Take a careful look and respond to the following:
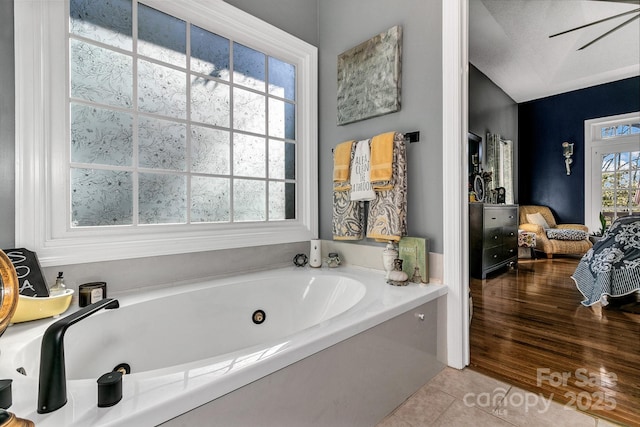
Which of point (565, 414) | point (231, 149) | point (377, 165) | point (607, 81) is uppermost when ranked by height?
point (607, 81)

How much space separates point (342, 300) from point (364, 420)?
631mm

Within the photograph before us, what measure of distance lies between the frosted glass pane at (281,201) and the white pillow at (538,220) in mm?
4797

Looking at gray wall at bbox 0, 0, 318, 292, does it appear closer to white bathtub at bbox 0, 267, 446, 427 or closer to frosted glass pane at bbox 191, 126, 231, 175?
white bathtub at bbox 0, 267, 446, 427

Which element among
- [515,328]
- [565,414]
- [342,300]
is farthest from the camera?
[515,328]

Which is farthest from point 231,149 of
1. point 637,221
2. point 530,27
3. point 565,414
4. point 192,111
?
point 530,27

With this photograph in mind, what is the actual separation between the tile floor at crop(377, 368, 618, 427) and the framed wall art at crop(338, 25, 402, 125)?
155 cm

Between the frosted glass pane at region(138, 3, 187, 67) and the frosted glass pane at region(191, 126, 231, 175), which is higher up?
the frosted glass pane at region(138, 3, 187, 67)

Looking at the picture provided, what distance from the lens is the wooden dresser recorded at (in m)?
3.54

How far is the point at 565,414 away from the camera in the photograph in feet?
4.29

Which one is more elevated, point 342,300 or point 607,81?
point 607,81

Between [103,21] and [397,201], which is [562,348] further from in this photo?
[103,21]

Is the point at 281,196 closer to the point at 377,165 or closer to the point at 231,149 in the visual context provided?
the point at 231,149

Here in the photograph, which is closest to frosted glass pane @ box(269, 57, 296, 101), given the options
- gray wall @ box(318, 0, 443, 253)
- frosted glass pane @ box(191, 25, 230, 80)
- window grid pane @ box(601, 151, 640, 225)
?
frosted glass pane @ box(191, 25, 230, 80)

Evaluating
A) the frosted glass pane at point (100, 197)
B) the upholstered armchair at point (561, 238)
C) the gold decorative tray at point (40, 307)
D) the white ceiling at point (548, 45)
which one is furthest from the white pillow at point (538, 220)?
the gold decorative tray at point (40, 307)
